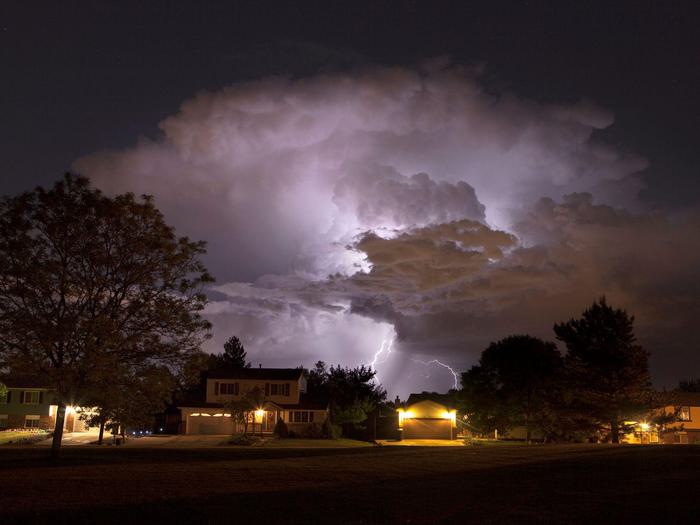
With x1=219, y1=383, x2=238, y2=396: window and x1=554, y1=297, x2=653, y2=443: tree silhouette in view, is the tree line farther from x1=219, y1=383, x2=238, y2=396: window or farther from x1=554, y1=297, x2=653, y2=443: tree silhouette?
x1=219, y1=383, x2=238, y2=396: window

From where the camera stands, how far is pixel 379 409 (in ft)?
261

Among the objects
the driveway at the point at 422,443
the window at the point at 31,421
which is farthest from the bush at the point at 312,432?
the window at the point at 31,421

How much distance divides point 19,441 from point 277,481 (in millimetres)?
32636

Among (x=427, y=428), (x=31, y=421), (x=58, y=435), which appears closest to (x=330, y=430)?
(x=427, y=428)

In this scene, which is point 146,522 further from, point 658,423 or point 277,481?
point 658,423

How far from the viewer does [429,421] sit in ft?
233

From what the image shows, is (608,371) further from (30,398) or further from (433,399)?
(30,398)

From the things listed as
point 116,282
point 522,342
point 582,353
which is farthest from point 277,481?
point 522,342

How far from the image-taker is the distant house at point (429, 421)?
70.5 meters

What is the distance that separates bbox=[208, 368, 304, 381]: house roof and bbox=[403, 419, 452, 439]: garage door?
13.4 meters

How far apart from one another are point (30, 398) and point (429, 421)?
42.5 m

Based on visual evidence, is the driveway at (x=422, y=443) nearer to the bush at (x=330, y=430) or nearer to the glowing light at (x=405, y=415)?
the bush at (x=330, y=430)

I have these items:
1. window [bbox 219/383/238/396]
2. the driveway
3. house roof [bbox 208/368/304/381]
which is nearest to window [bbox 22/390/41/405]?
→ house roof [bbox 208/368/304/381]

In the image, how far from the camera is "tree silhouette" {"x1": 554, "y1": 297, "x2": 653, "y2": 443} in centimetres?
4688
